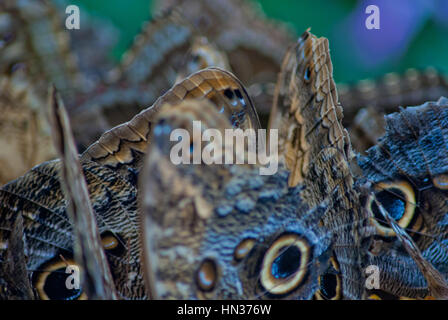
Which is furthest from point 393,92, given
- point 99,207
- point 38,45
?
point 38,45

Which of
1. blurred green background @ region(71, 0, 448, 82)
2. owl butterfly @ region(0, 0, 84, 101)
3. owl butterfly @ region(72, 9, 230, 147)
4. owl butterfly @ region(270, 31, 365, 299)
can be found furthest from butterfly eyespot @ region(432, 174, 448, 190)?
blurred green background @ region(71, 0, 448, 82)

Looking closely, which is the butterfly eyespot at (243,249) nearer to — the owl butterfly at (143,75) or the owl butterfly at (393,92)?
the owl butterfly at (393,92)

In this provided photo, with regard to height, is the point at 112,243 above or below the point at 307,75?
below

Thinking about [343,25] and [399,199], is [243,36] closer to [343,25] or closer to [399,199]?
[343,25]

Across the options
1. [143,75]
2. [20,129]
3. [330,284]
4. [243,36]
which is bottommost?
[330,284]

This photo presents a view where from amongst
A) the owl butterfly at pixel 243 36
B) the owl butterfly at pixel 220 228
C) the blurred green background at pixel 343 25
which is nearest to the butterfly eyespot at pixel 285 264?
the owl butterfly at pixel 220 228

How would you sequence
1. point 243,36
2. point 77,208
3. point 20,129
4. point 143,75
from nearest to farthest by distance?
point 77,208 < point 20,129 < point 143,75 < point 243,36

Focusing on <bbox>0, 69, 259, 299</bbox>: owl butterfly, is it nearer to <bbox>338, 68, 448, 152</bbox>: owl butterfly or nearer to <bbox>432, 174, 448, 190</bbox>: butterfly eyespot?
<bbox>432, 174, 448, 190</bbox>: butterfly eyespot
